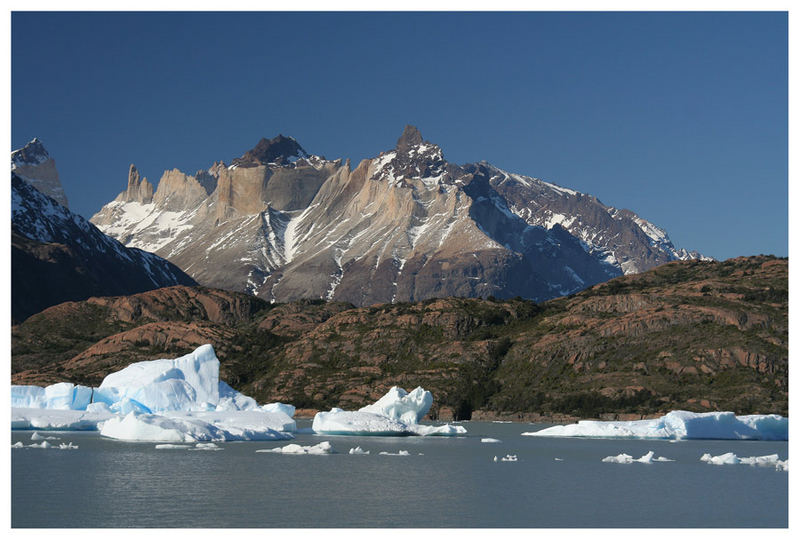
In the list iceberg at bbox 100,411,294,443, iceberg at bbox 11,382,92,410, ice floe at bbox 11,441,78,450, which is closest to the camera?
ice floe at bbox 11,441,78,450

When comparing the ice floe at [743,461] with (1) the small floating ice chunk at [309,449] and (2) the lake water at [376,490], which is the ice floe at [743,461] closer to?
(2) the lake water at [376,490]

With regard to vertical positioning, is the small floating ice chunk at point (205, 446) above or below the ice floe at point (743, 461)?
below

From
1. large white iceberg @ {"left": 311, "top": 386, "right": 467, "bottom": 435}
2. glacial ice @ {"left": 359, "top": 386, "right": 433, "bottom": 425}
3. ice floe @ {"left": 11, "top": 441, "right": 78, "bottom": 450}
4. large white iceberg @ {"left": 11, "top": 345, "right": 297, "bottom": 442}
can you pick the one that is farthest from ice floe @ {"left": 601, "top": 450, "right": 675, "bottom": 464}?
ice floe @ {"left": 11, "top": 441, "right": 78, "bottom": 450}

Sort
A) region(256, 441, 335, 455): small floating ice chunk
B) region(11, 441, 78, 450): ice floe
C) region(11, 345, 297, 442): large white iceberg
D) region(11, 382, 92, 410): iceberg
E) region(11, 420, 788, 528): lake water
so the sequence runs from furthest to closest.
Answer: region(11, 382, 92, 410): iceberg
region(11, 345, 297, 442): large white iceberg
region(256, 441, 335, 455): small floating ice chunk
region(11, 441, 78, 450): ice floe
region(11, 420, 788, 528): lake water

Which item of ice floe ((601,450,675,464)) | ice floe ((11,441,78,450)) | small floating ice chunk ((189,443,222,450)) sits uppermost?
ice floe ((601,450,675,464))

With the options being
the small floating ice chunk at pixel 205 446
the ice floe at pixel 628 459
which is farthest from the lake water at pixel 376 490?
the ice floe at pixel 628 459

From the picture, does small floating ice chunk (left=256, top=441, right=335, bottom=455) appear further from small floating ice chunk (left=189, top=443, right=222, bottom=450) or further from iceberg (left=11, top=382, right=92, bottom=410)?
iceberg (left=11, top=382, right=92, bottom=410)
